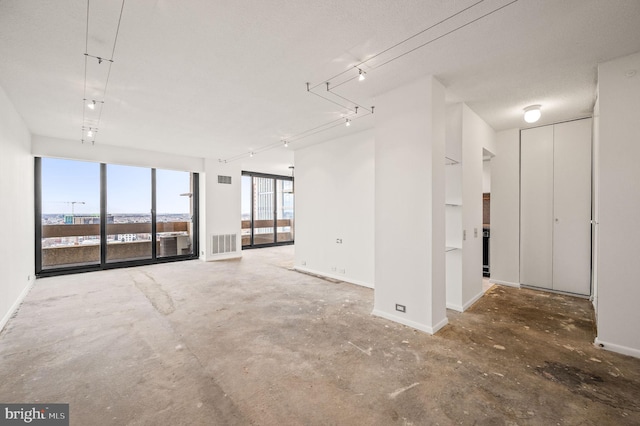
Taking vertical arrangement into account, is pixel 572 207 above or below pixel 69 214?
above

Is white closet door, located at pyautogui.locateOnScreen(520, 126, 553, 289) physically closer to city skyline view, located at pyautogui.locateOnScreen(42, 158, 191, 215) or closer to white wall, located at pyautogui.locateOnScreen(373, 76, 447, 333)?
white wall, located at pyautogui.locateOnScreen(373, 76, 447, 333)

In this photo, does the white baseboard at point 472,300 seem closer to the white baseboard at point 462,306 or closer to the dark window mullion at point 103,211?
the white baseboard at point 462,306

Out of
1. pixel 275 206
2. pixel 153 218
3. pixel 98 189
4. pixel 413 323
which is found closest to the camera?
pixel 413 323

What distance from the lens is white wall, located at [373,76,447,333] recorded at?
3.17 meters

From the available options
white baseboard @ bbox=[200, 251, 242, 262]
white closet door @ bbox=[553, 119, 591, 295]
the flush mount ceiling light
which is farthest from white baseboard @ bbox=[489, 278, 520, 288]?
white baseboard @ bbox=[200, 251, 242, 262]

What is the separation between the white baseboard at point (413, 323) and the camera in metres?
3.16

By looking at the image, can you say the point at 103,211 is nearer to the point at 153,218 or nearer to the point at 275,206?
the point at 153,218

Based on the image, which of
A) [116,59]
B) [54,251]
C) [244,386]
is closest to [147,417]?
[244,386]

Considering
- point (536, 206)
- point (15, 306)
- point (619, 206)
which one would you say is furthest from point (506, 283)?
point (15, 306)

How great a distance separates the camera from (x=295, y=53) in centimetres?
275

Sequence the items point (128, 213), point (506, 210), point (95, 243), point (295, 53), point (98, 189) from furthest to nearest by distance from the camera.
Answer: point (128, 213) < point (95, 243) < point (98, 189) < point (506, 210) < point (295, 53)

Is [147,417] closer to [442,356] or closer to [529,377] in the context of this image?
[442,356]

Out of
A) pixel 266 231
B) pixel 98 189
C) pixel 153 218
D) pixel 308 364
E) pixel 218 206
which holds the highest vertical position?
pixel 98 189

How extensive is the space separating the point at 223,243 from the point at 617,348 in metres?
8.07
